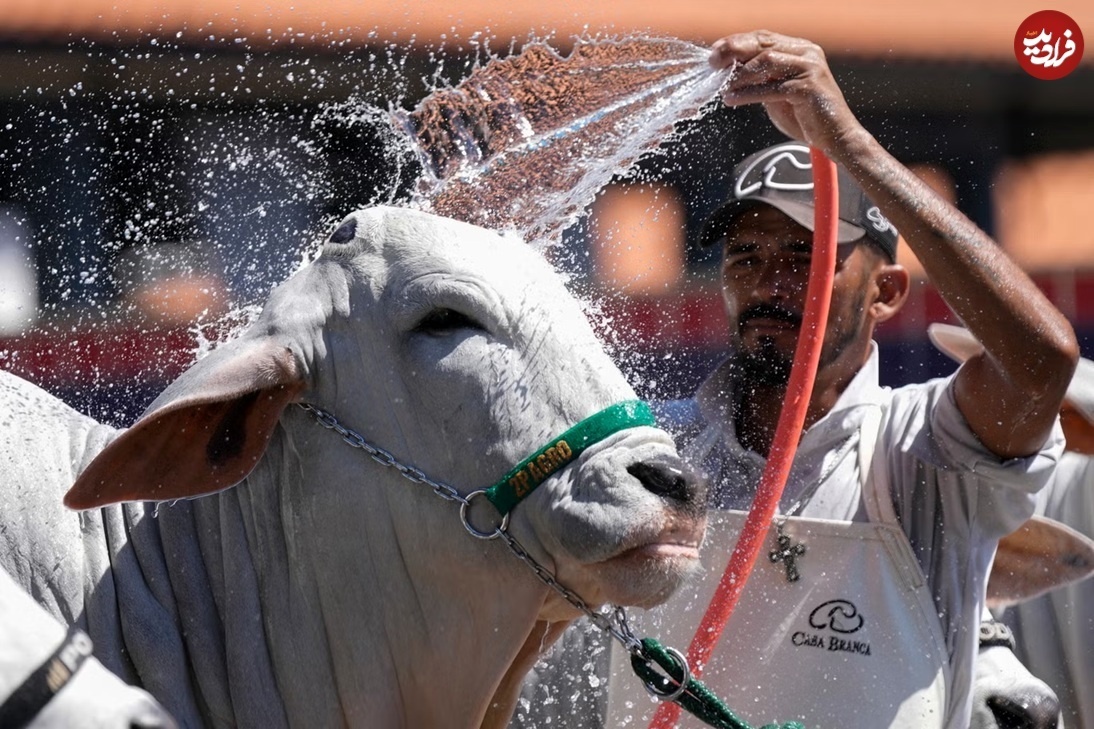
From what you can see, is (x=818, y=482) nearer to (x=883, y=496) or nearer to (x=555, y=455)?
(x=883, y=496)

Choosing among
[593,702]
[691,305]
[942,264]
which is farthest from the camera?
[691,305]

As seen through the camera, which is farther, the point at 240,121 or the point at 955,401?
the point at 240,121

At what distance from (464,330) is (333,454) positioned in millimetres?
305

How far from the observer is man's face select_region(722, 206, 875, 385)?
12.0 feet

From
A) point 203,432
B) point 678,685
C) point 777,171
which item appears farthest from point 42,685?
point 777,171

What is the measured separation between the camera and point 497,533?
103 inches

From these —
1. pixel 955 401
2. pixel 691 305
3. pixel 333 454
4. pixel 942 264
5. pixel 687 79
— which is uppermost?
pixel 687 79

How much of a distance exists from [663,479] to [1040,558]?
1.60 metres

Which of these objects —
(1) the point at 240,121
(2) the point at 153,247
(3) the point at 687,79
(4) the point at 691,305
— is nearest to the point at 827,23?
(4) the point at 691,305

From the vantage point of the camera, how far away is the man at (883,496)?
10.4 feet

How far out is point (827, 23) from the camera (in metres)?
10.6

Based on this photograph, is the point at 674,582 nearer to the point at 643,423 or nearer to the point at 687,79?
the point at 643,423

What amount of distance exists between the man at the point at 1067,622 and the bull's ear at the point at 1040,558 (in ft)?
2.59

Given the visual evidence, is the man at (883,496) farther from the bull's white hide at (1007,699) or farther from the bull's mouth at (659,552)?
the bull's mouth at (659,552)
